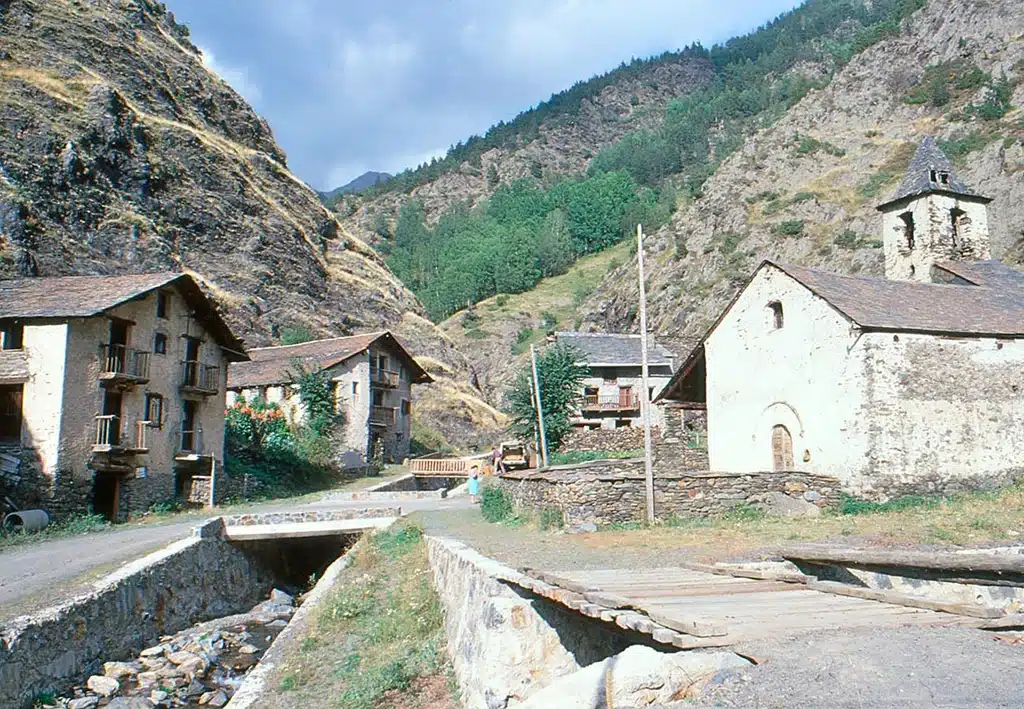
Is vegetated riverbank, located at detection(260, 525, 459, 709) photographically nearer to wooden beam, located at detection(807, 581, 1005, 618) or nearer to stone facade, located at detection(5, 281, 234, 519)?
wooden beam, located at detection(807, 581, 1005, 618)

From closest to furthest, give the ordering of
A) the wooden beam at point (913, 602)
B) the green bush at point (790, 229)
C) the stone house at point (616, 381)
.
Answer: the wooden beam at point (913, 602) < the stone house at point (616, 381) < the green bush at point (790, 229)

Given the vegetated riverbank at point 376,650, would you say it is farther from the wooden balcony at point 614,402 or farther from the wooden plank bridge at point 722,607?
the wooden balcony at point 614,402

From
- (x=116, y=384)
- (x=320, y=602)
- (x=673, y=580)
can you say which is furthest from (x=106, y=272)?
(x=673, y=580)

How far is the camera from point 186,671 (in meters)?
14.7

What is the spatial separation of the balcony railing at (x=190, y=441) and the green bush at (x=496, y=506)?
14.0m

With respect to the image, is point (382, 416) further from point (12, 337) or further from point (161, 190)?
point (161, 190)

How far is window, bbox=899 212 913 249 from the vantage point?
1474 inches

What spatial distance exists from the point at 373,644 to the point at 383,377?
113 ft

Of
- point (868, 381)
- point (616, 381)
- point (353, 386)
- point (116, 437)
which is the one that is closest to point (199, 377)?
point (116, 437)

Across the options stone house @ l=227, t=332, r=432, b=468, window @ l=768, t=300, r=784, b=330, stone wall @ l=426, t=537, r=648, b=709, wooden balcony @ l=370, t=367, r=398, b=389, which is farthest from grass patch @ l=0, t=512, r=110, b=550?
wooden balcony @ l=370, t=367, r=398, b=389

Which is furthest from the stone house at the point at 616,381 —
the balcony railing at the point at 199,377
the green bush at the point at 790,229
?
the green bush at the point at 790,229

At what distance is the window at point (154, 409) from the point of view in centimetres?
2834

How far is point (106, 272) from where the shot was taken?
48.2 m

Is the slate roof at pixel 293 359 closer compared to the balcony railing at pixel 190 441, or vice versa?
the balcony railing at pixel 190 441
